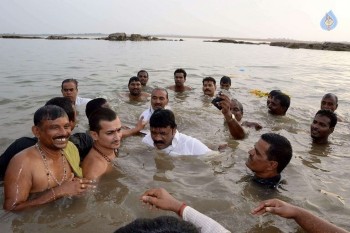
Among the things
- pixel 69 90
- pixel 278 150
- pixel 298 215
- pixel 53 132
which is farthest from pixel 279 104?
pixel 53 132

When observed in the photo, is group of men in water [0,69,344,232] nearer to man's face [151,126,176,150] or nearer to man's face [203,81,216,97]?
man's face [151,126,176,150]

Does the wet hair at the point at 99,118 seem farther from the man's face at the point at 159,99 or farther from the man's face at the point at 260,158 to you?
the man's face at the point at 159,99

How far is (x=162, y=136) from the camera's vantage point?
5.35 meters

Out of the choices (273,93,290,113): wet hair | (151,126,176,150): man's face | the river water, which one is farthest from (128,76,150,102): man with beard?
(151,126,176,150): man's face

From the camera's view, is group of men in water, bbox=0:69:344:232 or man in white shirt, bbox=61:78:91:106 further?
man in white shirt, bbox=61:78:91:106

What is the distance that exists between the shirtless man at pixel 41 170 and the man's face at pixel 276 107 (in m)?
6.49

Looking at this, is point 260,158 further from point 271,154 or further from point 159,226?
point 159,226

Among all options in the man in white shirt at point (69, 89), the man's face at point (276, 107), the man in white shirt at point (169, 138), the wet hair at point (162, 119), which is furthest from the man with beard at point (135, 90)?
the wet hair at point (162, 119)

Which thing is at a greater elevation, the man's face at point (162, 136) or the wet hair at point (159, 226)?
the wet hair at point (159, 226)

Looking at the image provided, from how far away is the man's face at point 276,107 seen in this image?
8902 mm

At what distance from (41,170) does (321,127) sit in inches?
218

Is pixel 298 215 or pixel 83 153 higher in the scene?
pixel 298 215

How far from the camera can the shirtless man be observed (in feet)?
11.3

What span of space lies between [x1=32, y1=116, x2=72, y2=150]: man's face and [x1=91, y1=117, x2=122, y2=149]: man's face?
2.57 ft
